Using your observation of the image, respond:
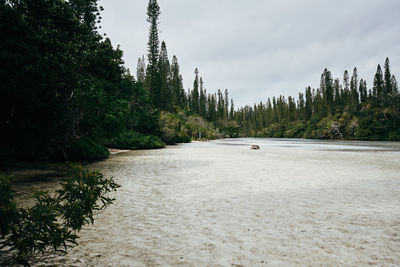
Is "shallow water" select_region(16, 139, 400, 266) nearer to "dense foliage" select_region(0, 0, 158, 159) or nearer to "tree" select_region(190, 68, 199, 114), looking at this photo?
"dense foliage" select_region(0, 0, 158, 159)

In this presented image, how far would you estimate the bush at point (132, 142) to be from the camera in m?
26.5

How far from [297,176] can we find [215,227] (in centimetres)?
637

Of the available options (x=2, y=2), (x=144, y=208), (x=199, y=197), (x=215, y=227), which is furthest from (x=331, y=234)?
(x=2, y=2)

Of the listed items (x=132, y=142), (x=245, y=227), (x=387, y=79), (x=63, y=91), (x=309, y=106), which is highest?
(x=387, y=79)

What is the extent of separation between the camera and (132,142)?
2700cm

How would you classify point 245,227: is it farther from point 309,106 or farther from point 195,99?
point 309,106

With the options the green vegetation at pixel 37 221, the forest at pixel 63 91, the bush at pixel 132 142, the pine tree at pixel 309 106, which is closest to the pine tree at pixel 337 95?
the pine tree at pixel 309 106

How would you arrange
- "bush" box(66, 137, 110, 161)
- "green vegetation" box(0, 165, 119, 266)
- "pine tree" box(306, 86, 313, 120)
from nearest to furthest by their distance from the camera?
"green vegetation" box(0, 165, 119, 266), "bush" box(66, 137, 110, 161), "pine tree" box(306, 86, 313, 120)

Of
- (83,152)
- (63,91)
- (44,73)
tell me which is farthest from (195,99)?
(44,73)

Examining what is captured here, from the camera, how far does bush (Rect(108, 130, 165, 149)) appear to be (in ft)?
86.8

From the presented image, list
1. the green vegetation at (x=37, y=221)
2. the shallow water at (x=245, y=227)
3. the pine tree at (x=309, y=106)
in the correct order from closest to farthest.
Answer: the green vegetation at (x=37, y=221), the shallow water at (x=245, y=227), the pine tree at (x=309, y=106)

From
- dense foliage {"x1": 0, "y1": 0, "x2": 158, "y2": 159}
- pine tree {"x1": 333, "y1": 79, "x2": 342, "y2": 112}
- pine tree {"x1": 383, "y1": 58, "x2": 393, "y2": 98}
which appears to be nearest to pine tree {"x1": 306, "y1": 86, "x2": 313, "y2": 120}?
pine tree {"x1": 333, "y1": 79, "x2": 342, "y2": 112}

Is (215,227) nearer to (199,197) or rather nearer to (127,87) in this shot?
(199,197)

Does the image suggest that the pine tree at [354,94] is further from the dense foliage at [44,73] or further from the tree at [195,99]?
the dense foliage at [44,73]
